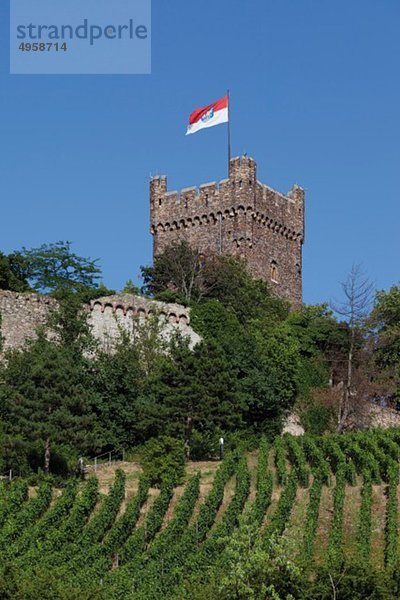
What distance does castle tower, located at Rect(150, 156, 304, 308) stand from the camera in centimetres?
5025

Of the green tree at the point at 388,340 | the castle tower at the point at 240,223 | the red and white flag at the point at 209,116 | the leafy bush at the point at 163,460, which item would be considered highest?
the red and white flag at the point at 209,116

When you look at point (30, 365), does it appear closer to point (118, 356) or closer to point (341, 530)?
point (118, 356)

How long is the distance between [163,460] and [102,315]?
9.75 metres

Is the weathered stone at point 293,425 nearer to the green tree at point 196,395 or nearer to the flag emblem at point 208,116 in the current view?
the green tree at point 196,395

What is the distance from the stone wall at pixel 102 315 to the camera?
39.0 meters

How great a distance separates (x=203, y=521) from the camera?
29016 mm

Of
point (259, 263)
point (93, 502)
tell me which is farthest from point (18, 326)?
point (259, 263)

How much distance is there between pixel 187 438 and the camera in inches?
1374

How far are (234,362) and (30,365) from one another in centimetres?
814

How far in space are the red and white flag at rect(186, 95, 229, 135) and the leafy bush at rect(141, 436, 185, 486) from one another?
832 inches

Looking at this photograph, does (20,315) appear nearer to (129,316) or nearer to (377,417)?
(129,316)

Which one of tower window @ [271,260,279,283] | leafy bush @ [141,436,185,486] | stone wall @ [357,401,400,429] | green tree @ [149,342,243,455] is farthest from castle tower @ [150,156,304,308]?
leafy bush @ [141,436,185,486]

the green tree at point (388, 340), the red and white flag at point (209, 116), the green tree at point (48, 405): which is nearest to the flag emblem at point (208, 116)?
the red and white flag at point (209, 116)

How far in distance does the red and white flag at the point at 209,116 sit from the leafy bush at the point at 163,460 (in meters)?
21.1
